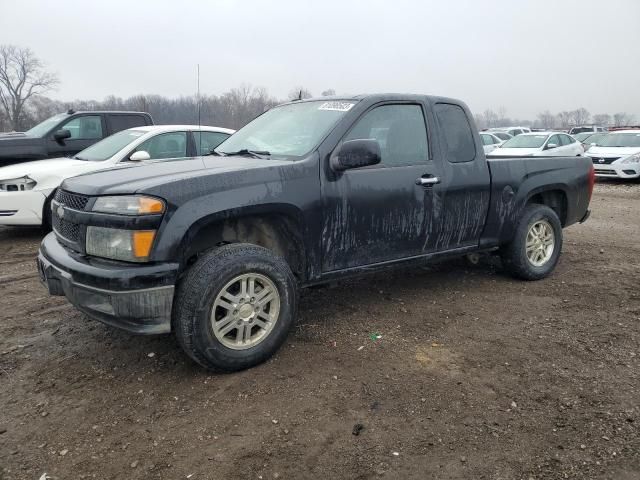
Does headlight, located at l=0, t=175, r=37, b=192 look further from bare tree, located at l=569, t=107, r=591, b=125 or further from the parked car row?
bare tree, located at l=569, t=107, r=591, b=125

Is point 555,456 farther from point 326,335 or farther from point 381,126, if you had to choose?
point 381,126

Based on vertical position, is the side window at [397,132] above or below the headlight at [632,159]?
above

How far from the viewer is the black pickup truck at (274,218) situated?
297 cm

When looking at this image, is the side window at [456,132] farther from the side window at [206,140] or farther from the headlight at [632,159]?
the headlight at [632,159]

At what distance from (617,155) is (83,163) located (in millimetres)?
14759

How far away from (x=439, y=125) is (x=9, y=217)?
18.9 feet

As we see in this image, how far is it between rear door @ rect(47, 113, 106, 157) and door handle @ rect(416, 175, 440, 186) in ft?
22.2

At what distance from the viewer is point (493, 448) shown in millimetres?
2514

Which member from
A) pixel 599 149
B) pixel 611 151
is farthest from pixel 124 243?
pixel 599 149

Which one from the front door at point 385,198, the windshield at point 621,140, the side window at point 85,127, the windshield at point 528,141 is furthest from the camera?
the windshield at point 528,141

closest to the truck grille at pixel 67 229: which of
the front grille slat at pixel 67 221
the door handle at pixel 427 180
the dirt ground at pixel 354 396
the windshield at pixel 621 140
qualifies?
the front grille slat at pixel 67 221

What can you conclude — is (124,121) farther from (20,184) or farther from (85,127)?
(20,184)

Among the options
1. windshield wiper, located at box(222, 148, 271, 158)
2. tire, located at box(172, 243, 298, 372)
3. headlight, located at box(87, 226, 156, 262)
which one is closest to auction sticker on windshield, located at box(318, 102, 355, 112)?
windshield wiper, located at box(222, 148, 271, 158)

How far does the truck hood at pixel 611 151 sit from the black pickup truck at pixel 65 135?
13.4 meters
